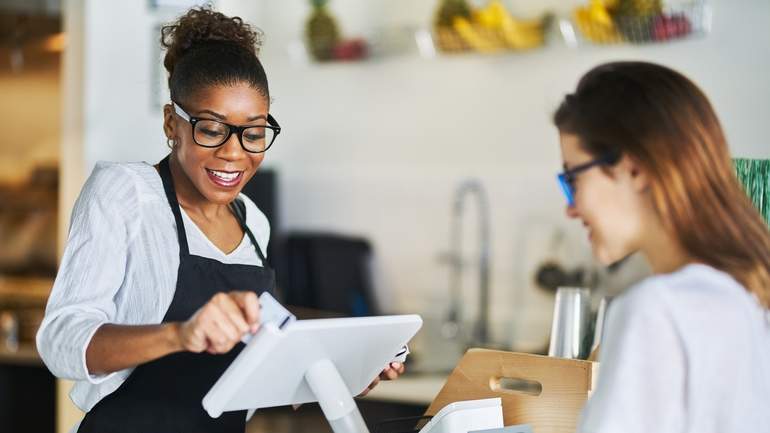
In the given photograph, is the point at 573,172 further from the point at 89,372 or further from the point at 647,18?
the point at 647,18

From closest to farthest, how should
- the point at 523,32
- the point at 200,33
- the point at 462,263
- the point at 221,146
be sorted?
the point at 221,146
the point at 200,33
the point at 523,32
the point at 462,263

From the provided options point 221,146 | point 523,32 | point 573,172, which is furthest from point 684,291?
point 523,32

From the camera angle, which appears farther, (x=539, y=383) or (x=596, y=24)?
(x=596, y=24)

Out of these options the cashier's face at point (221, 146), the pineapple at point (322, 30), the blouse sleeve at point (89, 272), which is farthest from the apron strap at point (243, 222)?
the pineapple at point (322, 30)

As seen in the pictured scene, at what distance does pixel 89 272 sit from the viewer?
1571mm

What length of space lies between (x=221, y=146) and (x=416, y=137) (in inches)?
112

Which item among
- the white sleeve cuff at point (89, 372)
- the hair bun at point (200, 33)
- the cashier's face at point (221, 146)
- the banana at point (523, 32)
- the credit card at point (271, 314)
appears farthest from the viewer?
the banana at point (523, 32)

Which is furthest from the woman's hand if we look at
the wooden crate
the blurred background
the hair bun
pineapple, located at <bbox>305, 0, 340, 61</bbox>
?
pineapple, located at <bbox>305, 0, 340, 61</bbox>

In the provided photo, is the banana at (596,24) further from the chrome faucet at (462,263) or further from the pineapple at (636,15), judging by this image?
the chrome faucet at (462,263)

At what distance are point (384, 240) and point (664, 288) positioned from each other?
347 cm

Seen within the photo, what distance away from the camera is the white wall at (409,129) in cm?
413

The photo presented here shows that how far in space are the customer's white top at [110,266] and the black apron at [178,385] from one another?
18 mm

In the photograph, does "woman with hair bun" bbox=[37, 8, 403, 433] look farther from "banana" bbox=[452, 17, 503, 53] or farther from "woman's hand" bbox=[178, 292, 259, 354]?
"banana" bbox=[452, 17, 503, 53]

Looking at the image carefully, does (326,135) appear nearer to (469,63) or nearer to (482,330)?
(469,63)
